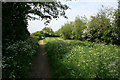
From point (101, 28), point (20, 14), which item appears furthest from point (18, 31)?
point (101, 28)

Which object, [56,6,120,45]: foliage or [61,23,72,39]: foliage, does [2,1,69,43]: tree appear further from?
[61,23,72,39]: foliage

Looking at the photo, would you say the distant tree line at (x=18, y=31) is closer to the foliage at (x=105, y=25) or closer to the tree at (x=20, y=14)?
→ the tree at (x=20, y=14)

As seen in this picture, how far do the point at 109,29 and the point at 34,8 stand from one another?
7.54 metres

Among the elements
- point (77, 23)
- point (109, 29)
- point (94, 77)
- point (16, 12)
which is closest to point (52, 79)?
point (94, 77)

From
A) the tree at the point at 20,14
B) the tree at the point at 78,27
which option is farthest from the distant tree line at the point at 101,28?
the tree at the point at 20,14

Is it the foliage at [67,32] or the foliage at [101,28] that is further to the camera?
the foliage at [67,32]

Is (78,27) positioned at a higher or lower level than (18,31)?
higher

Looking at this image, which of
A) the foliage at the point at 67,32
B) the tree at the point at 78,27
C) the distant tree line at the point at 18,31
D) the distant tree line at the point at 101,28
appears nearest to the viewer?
the distant tree line at the point at 18,31

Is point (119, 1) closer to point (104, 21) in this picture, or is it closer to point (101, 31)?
point (104, 21)

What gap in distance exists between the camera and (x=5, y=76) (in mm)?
4098

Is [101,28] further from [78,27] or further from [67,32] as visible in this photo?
[67,32]

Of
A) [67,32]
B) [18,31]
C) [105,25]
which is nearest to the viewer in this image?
[18,31]

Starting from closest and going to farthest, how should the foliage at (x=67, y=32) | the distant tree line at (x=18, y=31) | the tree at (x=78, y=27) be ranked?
1. the distant tree line at (x=18, y=31)
2. the tree at (x=78, y=27)
3. the foliage at (x=67, y=32)

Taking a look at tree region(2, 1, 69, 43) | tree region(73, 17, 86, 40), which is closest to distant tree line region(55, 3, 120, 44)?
tree region(73, 17, 86, 40)
